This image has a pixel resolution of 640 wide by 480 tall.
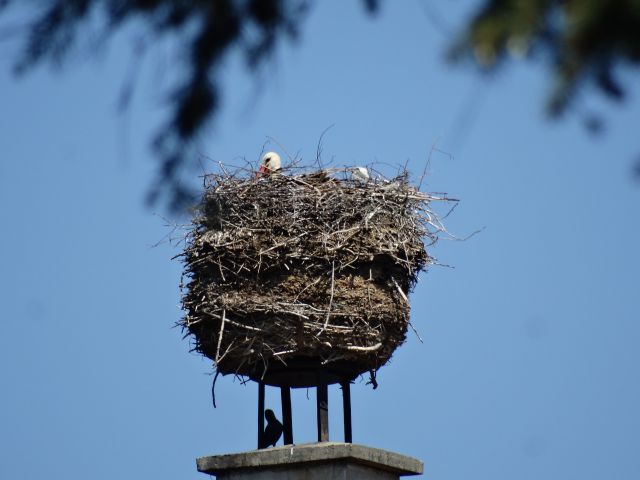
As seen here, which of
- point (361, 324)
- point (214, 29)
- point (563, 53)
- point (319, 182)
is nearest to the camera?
point (563, 53)

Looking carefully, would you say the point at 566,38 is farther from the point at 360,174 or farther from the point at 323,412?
the point at 360,174

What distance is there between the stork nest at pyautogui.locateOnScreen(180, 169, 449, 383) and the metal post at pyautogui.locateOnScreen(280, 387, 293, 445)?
29 cm

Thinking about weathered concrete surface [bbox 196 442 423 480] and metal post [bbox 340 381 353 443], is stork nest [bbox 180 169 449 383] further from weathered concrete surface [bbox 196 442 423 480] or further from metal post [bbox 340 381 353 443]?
weathered concrete surface [bbox 196 442 423 480]

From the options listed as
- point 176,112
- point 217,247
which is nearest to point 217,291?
point 217,247

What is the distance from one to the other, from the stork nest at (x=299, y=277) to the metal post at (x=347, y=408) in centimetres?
10

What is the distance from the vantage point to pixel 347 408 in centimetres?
1088

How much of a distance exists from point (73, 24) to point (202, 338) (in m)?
6.78

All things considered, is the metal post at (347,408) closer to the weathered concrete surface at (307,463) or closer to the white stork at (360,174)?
the weathered concrete surface at (307,463)

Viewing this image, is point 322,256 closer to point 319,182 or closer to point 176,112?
point 319,182

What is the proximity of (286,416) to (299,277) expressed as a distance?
4.10 ft

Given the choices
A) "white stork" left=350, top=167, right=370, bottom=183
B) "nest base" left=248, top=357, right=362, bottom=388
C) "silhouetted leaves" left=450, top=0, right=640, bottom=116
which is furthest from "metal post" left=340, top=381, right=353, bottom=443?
"silhouetted leaves" left=450, top=0, right=640, bottom=116

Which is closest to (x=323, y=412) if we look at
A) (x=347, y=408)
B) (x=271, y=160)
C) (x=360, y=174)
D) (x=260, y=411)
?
(x=347, y=408)

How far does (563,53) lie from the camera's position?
3615 mm

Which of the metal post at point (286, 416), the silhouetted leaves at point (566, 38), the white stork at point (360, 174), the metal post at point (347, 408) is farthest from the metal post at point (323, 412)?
the silhouetted leaves at point (566, 38)
